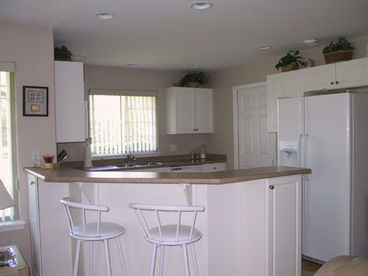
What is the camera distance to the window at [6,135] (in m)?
3.35

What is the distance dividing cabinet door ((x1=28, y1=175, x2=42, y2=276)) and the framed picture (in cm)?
59

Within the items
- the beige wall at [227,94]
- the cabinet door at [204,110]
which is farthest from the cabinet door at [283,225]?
the cabinet door at [204,110]

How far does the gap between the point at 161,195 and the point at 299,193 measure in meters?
1.10

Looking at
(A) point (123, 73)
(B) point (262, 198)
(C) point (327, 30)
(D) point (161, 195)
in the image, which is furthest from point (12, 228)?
(C) point (327, 30)

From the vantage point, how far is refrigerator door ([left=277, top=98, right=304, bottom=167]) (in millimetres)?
3863

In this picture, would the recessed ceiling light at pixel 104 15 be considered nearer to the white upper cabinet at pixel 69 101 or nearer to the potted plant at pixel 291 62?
the white upper cabinet at pixel 69 101

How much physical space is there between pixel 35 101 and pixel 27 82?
19cm

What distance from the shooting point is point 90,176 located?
2641 millimetres

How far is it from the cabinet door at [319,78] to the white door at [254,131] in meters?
1.13

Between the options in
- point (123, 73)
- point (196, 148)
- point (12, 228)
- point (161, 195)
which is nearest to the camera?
point (161, 195)

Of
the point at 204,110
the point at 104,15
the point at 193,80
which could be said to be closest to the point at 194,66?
the point at 193,80

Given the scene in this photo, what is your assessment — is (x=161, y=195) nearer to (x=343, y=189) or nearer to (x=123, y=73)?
(x=343, y=189)

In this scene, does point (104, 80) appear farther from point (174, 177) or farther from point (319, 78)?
point (174, 177)

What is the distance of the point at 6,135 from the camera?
3.36 meters
